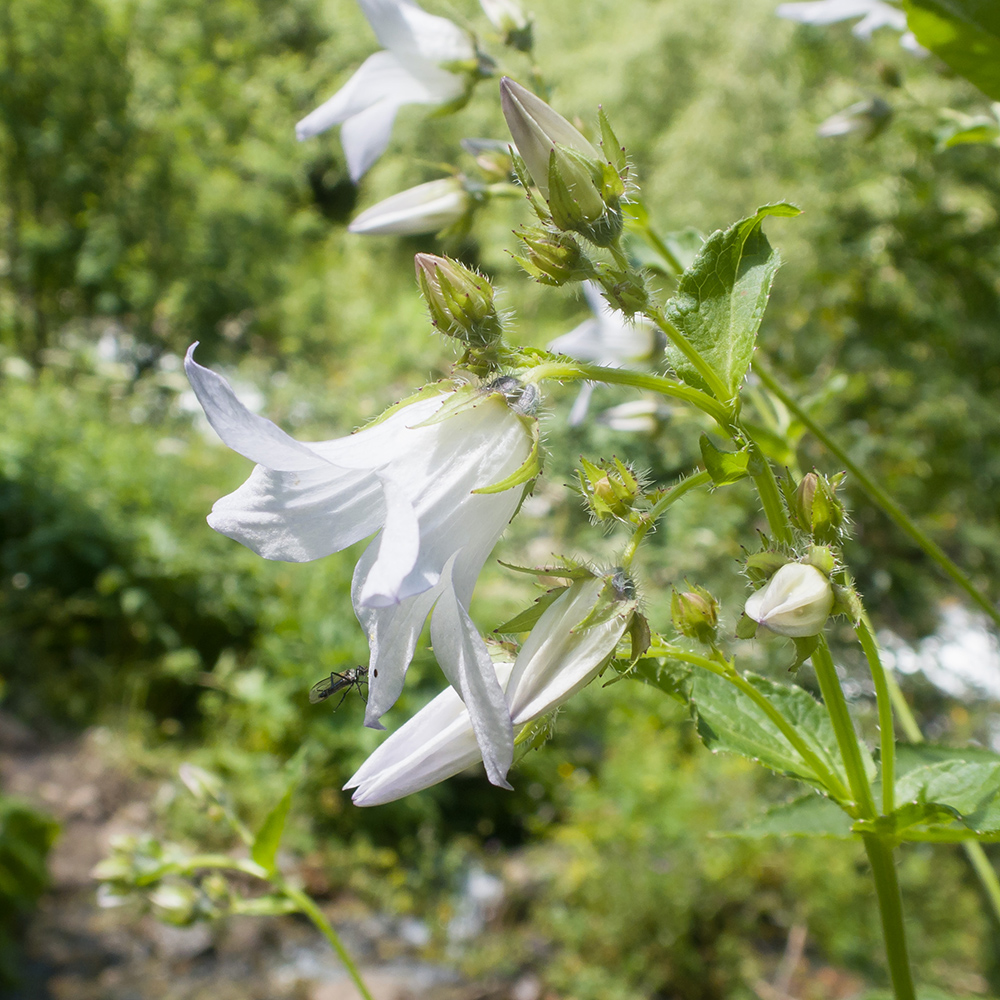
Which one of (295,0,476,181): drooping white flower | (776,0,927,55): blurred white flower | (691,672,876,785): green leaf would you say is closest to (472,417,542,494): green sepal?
(691,672,876,785): green leaf

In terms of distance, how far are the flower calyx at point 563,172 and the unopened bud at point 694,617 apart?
0.73ft

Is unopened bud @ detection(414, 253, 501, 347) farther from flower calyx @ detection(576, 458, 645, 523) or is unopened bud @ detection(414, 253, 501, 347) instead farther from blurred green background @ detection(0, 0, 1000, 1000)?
blurred green background @ detection(0, 0, 1000, 1000)

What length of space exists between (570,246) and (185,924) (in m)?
1.17

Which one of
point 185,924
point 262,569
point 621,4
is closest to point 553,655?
point 185,924

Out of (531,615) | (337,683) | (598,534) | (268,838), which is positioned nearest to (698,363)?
(531,615)

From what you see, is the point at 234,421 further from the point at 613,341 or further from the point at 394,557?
the point at 613,341

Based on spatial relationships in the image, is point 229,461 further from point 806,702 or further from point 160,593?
point 806,702

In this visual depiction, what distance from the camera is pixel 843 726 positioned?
53cm

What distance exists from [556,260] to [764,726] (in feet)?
1.41

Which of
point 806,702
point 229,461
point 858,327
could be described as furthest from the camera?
point 229,461

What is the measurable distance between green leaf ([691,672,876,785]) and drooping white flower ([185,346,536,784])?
8.7 inches

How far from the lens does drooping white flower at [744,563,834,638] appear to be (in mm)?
424

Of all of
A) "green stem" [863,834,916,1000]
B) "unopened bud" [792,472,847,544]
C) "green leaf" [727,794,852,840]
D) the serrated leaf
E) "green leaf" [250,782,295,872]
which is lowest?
"green leaf" [250,782,295,872]

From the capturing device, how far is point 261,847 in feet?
2.86
